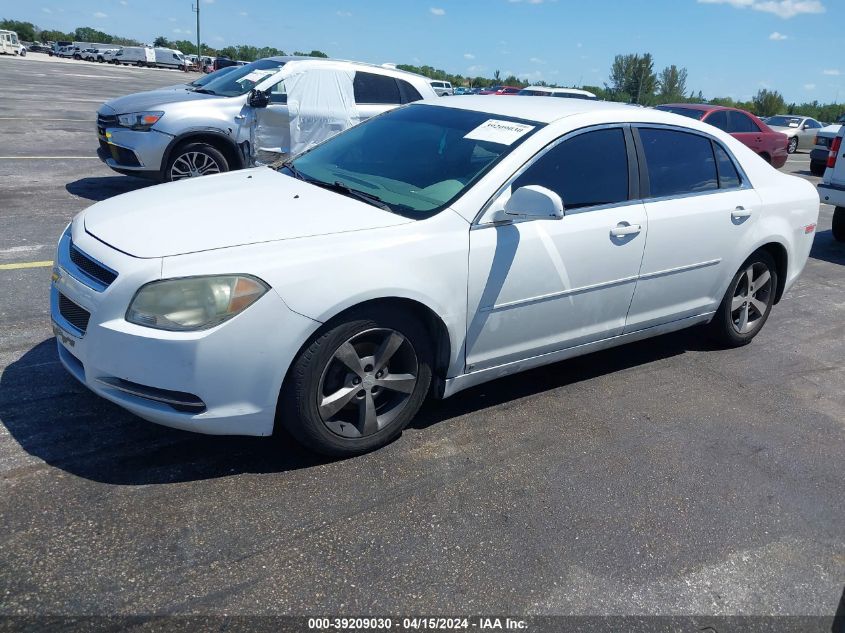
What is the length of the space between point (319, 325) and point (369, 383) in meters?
0.44

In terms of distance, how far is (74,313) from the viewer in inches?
126

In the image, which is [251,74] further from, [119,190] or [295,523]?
[295,523]

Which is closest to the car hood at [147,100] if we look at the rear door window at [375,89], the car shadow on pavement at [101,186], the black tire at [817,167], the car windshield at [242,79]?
the car windshield at [242,79]

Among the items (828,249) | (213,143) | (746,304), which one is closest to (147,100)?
(213,143)

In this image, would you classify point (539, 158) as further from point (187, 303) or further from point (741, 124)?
point (741, 124)

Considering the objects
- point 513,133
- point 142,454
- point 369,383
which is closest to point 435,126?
point 513,133

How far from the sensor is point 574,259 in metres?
3.90

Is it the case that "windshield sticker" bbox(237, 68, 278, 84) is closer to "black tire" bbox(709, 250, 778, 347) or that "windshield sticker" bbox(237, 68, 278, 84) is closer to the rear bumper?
"black tire" bbox(709, 250, 778, 347)

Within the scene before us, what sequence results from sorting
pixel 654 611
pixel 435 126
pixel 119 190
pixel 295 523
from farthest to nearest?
pixel 119 190, pixel 435 126, pixel 295 523, pixel 654 611

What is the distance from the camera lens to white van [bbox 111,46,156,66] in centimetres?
7238

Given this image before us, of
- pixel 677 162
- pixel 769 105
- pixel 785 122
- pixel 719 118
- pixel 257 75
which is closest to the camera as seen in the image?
pixel 677 162

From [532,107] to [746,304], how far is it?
2.21 metres

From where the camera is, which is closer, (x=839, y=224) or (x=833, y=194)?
(x=833, y=194)

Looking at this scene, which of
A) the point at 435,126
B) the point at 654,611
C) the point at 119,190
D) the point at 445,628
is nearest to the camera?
the point at 445,628
